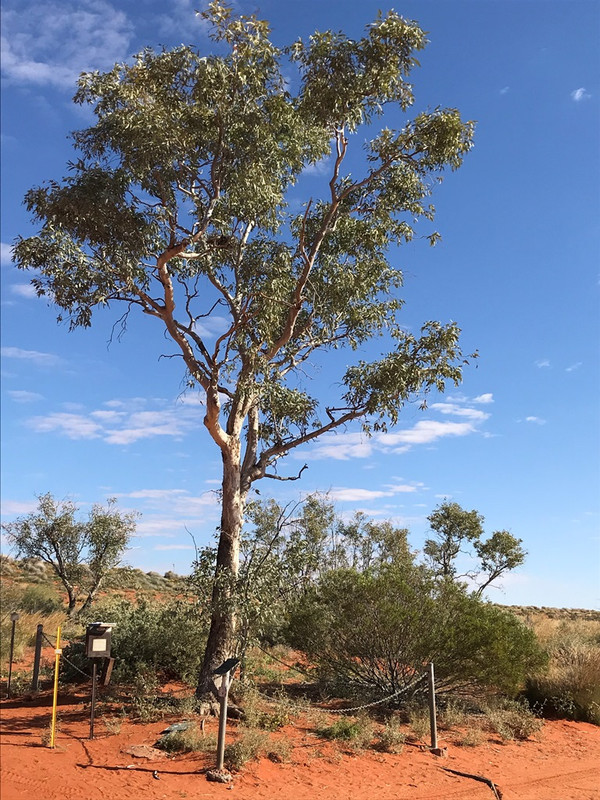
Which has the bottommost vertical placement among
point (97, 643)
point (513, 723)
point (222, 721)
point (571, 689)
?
point (513, 723)

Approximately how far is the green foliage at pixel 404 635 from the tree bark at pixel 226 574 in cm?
236

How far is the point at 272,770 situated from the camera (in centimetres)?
805

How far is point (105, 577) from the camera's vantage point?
67.1 ft

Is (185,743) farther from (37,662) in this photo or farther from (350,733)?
(37,662)

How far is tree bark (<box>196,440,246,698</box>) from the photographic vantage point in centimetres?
1034

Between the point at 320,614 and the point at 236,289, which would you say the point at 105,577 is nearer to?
the point at 320,614

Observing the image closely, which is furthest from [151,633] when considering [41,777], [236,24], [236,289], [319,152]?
[236,24]

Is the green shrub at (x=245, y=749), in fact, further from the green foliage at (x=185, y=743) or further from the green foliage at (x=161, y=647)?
the green foliage at (x=161, y=647)

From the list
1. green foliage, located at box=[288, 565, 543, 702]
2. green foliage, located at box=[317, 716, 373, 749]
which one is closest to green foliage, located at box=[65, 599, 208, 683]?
green foliage, located at box=[288, 565, 543, 702]

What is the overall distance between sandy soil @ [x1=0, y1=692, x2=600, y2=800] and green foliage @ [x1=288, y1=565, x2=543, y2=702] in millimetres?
1512

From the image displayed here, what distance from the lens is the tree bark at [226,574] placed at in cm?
1034

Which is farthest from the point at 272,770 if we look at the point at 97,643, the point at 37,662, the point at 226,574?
the point at 37,662

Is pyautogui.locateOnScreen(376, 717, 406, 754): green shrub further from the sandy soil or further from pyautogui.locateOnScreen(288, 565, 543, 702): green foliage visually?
pyautogui.locateOnScreen(288, 565, 543, 702): green foliage

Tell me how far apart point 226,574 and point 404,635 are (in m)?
3.72
